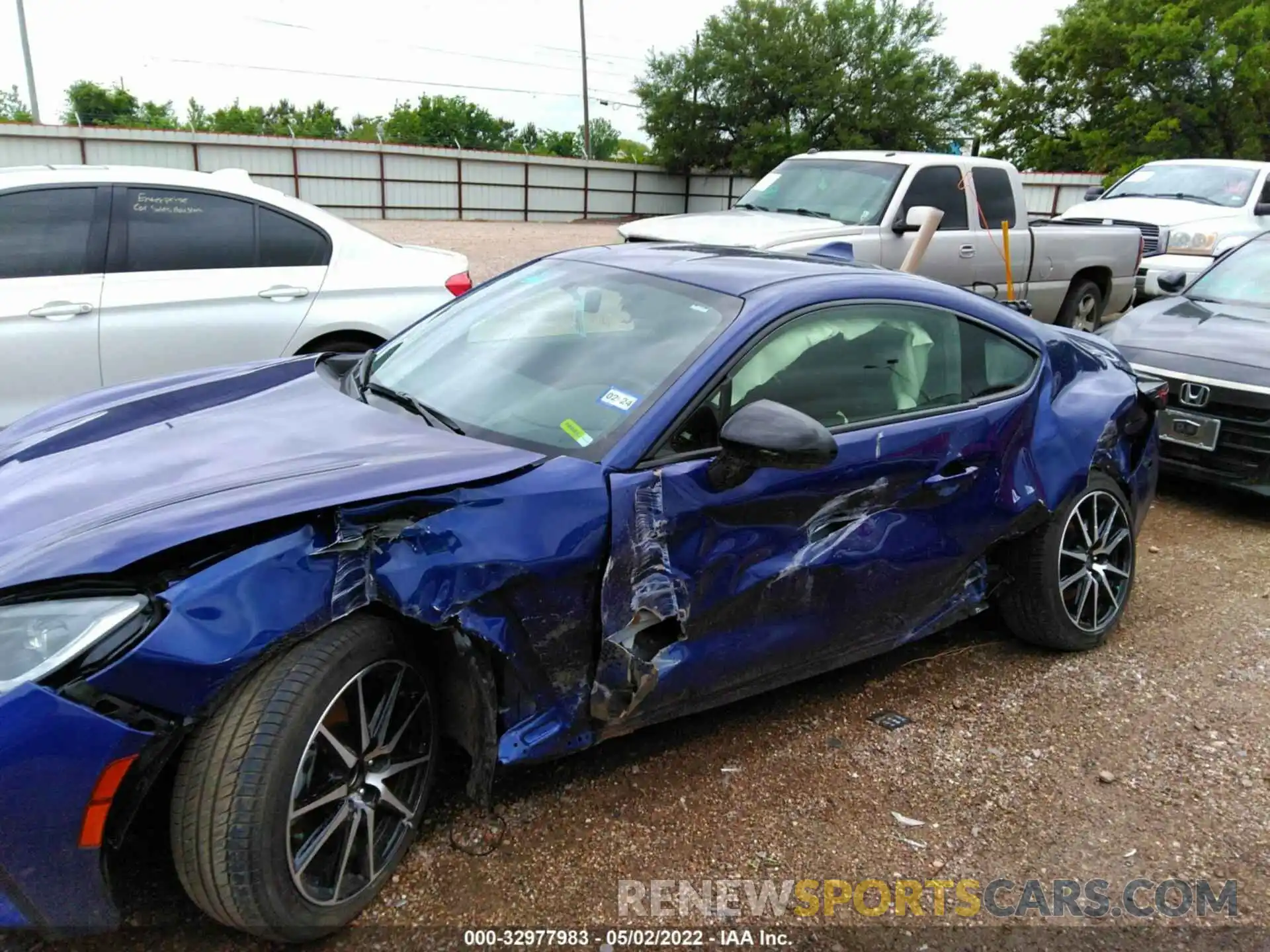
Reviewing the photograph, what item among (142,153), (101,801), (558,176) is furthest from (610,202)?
(101,801)

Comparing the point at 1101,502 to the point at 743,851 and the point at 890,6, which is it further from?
the point at 890,6

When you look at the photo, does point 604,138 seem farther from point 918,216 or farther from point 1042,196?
point 918,216

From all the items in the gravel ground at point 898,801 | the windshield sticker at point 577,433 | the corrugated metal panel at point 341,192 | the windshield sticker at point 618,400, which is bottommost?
the gravel ground at point 898,801

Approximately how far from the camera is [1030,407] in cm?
370

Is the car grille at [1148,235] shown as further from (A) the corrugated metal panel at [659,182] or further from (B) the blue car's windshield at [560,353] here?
(A) the corrugated metal panel at [659,182]

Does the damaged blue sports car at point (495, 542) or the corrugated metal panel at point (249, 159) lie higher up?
the corrugated metal panel at point (249, 159)

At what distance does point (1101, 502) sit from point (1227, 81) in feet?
101

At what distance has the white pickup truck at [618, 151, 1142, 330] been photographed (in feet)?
25.7

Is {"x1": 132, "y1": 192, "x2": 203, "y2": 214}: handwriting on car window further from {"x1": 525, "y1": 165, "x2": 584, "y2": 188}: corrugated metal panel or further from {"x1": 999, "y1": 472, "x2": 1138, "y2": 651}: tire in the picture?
{"x1": 525, "y1": 165, "x2": 584, "y2": 188}: corrugated metal panel

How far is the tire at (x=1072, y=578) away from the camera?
3.78m

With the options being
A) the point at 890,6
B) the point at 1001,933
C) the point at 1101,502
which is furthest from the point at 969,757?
the point at 890,6

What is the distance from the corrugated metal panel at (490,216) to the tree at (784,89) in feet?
27.9

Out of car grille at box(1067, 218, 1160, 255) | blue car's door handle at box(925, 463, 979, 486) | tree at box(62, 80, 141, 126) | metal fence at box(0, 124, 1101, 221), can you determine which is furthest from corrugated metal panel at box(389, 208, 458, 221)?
tree at box(62, 80, 141, 126)

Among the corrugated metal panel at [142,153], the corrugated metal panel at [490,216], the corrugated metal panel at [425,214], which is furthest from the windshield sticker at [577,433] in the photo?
the corrugated metal panel at [490,216]
